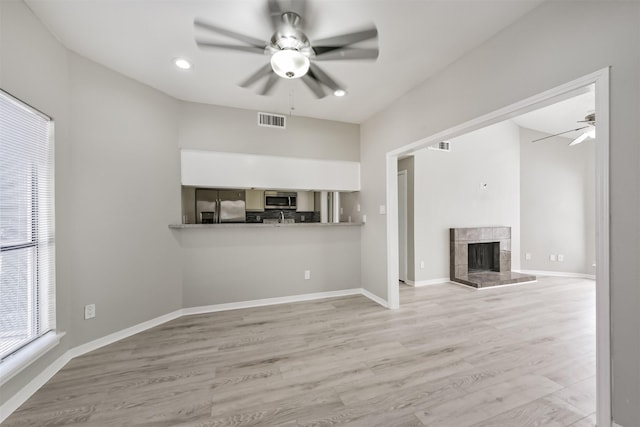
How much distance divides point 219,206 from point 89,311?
82.0 inches

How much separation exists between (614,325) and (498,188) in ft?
15.7

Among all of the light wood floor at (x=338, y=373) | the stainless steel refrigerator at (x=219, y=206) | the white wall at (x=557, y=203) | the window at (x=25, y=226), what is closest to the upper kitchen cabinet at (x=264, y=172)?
the stainless steel refrigerator at (x=219, y=206)

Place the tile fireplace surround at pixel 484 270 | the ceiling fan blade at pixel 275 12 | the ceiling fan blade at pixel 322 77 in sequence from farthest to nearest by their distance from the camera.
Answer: the tile fireplace surround at pixel 484 270, the ceiling fan blade at pixel 322 77, the ceiling fan blade at pixel 275 12

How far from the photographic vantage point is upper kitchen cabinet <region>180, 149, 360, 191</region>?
11.0 feet

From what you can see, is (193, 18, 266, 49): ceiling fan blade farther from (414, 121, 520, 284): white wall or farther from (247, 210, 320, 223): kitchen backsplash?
(414, 121, 520, 284): white wall

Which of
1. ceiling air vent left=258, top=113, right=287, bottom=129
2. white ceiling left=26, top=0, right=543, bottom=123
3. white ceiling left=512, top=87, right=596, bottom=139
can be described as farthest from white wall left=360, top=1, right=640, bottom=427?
white ceiling left=512, top=87, right=596, bottom=139

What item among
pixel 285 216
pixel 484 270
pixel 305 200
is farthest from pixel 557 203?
pixel 285 216

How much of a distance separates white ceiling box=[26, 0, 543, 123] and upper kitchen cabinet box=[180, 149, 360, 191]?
2.87 ft

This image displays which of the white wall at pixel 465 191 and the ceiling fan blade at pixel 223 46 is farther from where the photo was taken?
the white wall at pixel 465 191

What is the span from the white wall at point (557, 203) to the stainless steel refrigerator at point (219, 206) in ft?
20.4

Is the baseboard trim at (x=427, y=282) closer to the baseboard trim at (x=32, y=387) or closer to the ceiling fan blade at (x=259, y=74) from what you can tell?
the ceiling fan blade at (x=259, y=74)

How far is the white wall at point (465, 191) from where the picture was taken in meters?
4.82

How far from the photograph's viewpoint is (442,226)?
498cm

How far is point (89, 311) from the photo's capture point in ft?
7.97
